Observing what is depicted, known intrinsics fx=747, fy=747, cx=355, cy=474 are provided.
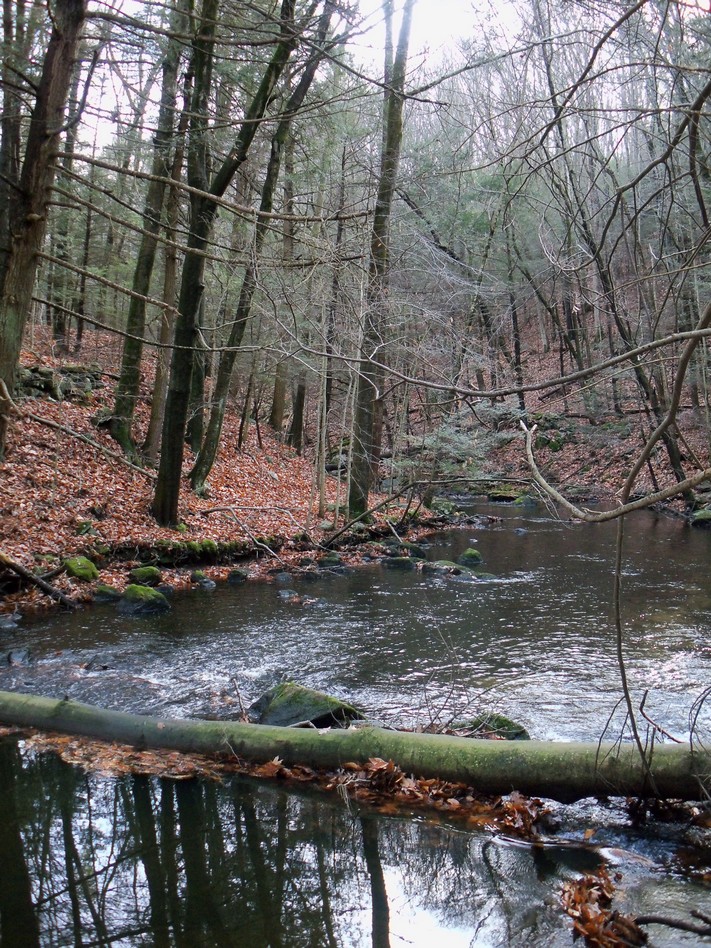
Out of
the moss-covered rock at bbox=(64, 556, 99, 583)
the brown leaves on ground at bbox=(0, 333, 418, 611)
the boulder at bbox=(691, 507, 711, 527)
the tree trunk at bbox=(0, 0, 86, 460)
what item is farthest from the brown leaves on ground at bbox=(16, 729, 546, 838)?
the boulder at bbox=(691, 507, 711, 527)

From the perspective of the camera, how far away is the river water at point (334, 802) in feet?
11.1

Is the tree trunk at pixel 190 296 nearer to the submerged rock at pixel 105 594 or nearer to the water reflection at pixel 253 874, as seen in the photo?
the submerged rock at pixel 105 594

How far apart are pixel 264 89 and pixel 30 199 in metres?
5.67

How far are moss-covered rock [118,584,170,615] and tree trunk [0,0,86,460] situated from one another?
4256 mm

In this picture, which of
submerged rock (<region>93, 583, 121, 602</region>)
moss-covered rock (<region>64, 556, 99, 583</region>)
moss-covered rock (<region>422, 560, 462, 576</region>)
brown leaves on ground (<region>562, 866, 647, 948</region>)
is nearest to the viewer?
brown leaves on ground (<region>562, 866, 647, 948</region>)

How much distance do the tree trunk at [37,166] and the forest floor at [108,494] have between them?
2.99ft

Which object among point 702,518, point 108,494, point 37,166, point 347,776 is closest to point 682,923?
point 347,776

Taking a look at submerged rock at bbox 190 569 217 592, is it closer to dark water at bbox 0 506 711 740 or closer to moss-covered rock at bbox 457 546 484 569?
dark water at bbox 0 506 711 740

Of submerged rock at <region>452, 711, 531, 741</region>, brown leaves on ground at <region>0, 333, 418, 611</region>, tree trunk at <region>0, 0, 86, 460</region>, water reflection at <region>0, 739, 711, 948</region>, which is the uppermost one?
tree trunk at <region>0, 0, 86, 460</region>

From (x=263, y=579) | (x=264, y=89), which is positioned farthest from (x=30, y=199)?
(x=263, y=579)

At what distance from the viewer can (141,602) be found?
9.54 m

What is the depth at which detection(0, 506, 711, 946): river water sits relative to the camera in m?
3.38

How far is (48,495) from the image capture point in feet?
38.2

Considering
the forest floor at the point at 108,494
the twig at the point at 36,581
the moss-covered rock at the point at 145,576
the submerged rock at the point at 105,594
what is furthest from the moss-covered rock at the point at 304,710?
the moss-covered rock at the point at 145,576
